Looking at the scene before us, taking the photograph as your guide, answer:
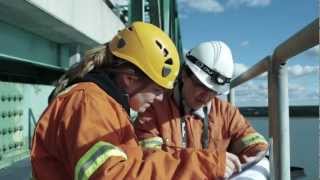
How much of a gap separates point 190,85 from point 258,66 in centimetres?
46

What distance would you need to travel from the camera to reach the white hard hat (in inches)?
107

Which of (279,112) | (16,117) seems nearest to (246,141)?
(279,112)

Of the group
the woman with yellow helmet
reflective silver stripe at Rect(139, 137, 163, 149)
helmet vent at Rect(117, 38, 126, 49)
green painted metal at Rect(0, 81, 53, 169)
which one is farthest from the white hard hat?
green painted metal at Rect(0, 81, 53, 169)

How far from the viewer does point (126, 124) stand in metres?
1.62

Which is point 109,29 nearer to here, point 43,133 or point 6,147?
point 6,147

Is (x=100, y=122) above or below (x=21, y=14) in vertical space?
below

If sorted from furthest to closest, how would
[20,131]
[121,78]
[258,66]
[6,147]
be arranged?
1. [20,131]
2. [6,147]
3. [258,66]
4. [121,78]

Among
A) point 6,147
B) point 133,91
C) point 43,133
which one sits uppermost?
point 133,91

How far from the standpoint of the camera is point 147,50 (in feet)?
5.90

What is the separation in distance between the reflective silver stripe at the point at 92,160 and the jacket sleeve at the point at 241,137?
1273 millimetres

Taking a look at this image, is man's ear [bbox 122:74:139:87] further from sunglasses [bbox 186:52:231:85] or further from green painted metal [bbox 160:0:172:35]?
green painted metal [bbox 160:0:172:35]

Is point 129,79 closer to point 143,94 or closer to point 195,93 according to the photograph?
point 143,94

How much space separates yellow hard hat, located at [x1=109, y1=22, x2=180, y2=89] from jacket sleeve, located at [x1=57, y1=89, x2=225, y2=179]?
0.24m

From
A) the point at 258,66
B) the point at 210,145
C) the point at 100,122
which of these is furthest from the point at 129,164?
the point at 210,145
